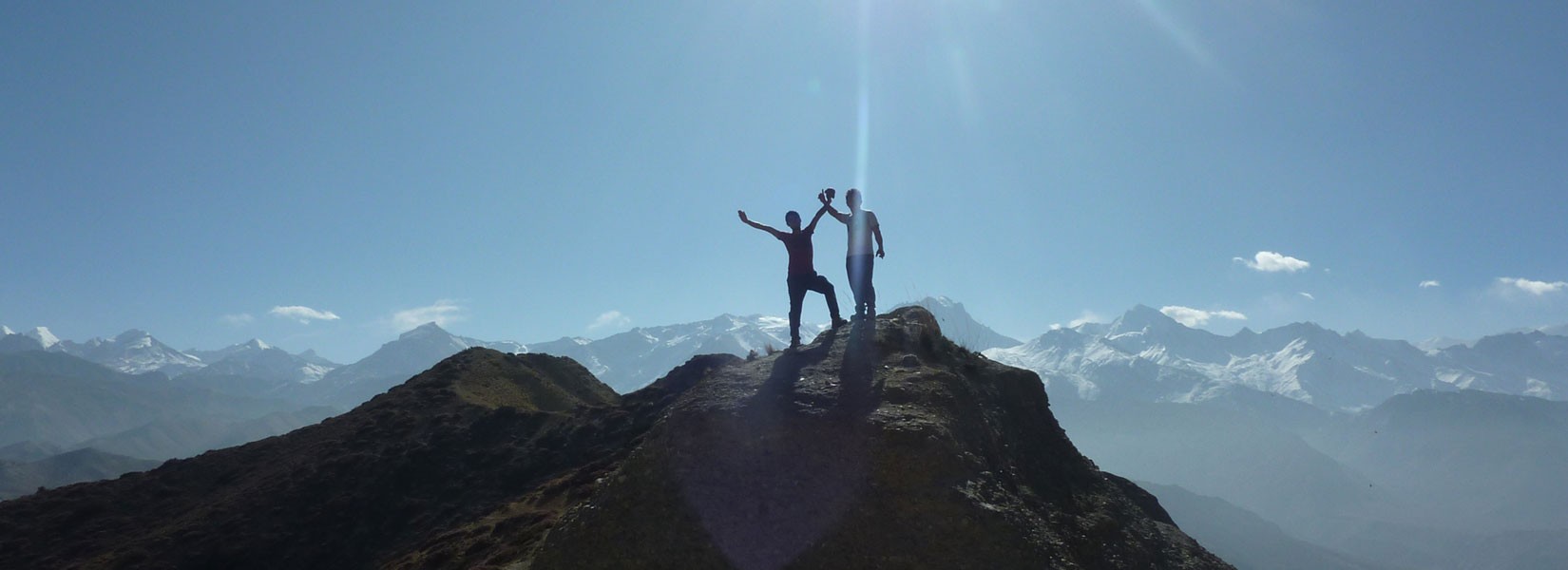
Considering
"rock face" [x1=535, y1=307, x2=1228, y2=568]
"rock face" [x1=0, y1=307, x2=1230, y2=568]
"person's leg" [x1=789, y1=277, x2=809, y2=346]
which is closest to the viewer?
"rock face" [x1=535, y1=307, x2=1228, y2=568]

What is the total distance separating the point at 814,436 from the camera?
29.7 ft

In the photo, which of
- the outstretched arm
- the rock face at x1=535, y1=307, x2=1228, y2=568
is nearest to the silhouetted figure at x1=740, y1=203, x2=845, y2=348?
the outstretched arm

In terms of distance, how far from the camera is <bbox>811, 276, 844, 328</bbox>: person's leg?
13812 millimetres

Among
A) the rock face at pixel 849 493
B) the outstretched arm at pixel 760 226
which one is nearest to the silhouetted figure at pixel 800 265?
the outstretched arm at pixel 760 226

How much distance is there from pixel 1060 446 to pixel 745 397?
5.41 metres

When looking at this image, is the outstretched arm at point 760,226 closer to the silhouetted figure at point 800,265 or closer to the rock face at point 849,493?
the silhouetted figure at point 800,265

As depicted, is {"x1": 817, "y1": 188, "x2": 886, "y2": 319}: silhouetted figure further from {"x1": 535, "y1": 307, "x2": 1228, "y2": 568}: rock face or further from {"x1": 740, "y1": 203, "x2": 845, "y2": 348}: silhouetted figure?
{"x1": 535, "y1": 307, "x2": 1228, "y2": 568}: rock face

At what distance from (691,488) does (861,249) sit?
6623 millimetres

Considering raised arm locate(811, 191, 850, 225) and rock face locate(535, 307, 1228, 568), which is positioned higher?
raised arm locate(811, 191, 850, 225)

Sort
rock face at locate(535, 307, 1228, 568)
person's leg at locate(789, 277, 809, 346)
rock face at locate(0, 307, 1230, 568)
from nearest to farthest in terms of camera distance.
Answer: rock face at locate(535, 307, 1228, 568) → rock face at locate(0, 307, 1230, 568) → person's leg at locate(789, 277, 809, 346)

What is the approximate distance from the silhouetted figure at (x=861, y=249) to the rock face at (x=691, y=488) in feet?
2.54

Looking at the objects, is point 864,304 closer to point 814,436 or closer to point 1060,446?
point 1060,446

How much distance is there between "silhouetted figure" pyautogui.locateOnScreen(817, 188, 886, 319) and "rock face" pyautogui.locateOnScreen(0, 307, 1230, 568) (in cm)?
77

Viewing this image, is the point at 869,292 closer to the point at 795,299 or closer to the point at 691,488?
the point at 795,299
